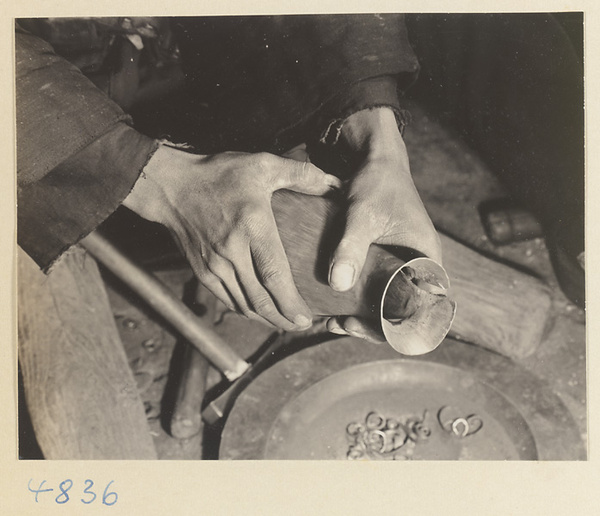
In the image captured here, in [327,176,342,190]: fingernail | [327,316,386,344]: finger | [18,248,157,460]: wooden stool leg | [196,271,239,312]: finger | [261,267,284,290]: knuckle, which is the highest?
[327,176,342,190]: fingernail

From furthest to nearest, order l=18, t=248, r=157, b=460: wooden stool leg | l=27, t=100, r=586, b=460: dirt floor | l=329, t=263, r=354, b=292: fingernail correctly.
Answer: l=27, t=100, r=586, b=460: dirt floor, l=18, t=248, r=157, b=460: wooden stool leg, l=329, t=263, r=354, b=292: fingernail

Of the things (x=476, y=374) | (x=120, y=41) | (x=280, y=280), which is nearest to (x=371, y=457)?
(x=476, y=374)

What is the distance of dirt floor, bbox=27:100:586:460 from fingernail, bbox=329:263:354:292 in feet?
2.20

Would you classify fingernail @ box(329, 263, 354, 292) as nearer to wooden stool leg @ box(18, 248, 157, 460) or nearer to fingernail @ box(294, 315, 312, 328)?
fingernail @ box(294, 315, 312, 328)

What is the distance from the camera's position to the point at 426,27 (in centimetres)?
114

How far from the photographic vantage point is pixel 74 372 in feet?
3.32

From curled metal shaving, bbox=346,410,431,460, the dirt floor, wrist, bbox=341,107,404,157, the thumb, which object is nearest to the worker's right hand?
the thumb

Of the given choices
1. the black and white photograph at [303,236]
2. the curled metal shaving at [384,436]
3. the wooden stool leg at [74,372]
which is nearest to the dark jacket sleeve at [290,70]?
the black and white photograph at [303,236]

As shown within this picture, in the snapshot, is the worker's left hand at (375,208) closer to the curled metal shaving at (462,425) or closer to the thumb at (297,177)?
the thumb at (297,177)

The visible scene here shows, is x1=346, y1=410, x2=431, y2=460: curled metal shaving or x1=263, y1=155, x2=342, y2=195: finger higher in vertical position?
x1=263, y1=155, x2=342, y2=195: finger

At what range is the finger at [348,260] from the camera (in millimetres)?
597

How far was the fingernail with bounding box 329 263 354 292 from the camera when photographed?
60 centimetres
